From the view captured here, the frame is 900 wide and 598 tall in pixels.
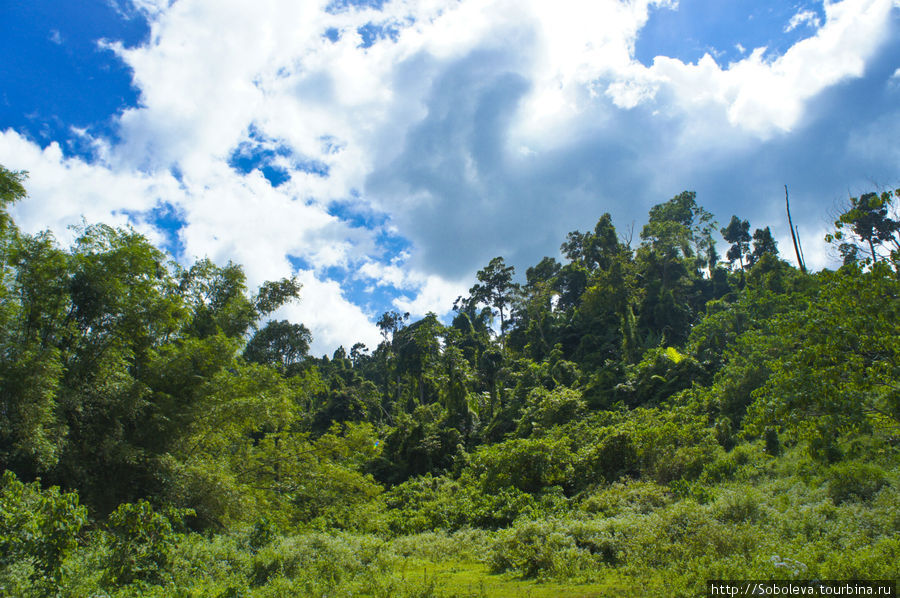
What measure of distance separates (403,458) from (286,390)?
50.7ft

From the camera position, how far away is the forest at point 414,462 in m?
8.20

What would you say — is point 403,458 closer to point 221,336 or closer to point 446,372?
point 446,372

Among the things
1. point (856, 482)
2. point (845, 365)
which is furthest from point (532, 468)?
point (845, 365)

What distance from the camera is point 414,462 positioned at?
1200 inches

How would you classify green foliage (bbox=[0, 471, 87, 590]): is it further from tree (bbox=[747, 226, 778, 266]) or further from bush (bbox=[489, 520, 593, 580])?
tree (bbox=[747, 226, 778, 266])

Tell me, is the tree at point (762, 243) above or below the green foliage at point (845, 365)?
above

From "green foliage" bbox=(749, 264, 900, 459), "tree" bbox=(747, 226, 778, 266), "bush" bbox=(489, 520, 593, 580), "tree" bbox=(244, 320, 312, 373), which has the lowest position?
"bush" bbox=(489, 520, 593, 580)

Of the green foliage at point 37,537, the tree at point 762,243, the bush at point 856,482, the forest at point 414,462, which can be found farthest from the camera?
the tree at point 762,243

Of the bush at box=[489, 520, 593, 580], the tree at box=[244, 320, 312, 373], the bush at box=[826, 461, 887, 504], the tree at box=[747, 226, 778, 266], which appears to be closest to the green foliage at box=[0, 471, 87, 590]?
the bush at box=[489, 520, 593, 580]

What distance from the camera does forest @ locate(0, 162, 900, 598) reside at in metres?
8.20

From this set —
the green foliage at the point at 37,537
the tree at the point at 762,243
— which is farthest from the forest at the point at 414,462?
the tree at the point at 762,243

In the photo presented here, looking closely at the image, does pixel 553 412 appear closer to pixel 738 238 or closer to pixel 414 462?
pixel 414 462

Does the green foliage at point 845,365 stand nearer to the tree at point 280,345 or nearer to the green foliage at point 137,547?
the green foliage at point 137,547

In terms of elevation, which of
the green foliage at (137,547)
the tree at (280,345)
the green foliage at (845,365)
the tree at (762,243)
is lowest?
the green foliage at (137,547)
